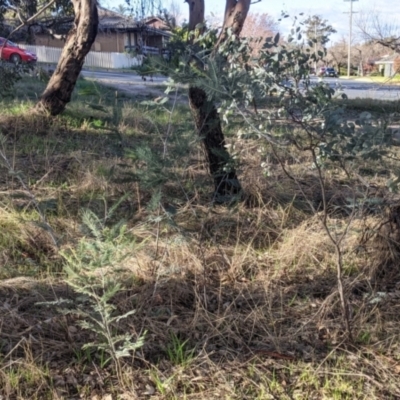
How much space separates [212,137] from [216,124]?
54 cm

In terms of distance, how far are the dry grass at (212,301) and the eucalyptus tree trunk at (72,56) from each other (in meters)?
3.56

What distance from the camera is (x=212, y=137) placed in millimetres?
5562

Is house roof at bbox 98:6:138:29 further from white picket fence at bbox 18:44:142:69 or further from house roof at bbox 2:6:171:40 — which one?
white picket fence at bbox 18:44:142:69

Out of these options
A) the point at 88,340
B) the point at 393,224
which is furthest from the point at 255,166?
the point at 88,340

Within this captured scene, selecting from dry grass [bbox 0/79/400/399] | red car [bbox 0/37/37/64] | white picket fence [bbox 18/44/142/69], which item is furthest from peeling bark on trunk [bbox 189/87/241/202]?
white picket fence [bbox 18/44/142/69]

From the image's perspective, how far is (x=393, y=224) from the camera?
12.8 feet

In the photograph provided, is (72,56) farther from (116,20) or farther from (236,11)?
(236,11)

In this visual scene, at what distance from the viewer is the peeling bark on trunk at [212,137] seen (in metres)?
5.07

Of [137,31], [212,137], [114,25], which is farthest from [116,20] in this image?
[212,137]

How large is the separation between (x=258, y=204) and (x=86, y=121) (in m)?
4.42

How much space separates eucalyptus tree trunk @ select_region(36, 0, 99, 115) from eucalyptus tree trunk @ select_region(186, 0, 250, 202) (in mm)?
3333

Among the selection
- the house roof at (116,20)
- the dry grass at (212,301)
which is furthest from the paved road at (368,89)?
the house roof at (116,20)

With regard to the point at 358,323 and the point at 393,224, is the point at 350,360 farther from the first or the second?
the point at 393,224

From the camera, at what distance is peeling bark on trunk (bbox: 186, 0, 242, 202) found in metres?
5.07
